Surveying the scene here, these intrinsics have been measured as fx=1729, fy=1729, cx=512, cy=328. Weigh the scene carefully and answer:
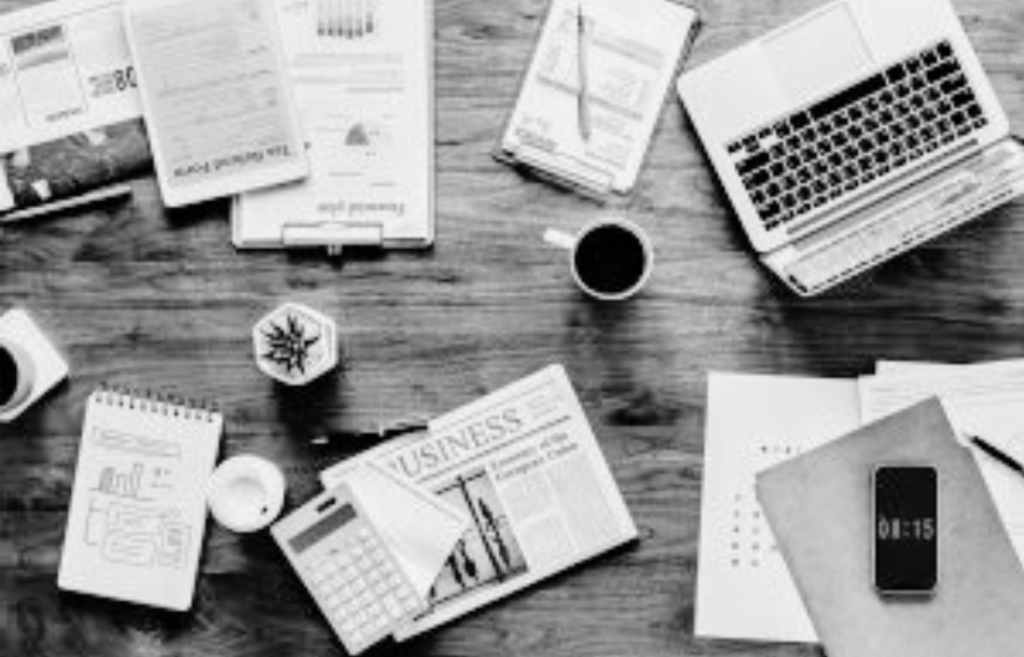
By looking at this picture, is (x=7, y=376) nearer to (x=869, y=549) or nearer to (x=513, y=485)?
(x=513, y=485)

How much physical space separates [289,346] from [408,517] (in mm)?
215

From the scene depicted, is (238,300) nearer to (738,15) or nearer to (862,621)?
(738,15)

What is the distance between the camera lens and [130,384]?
1.82m

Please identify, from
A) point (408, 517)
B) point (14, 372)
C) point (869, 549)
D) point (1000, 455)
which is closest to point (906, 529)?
point (869, 549)

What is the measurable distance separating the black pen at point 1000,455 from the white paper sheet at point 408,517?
53cm

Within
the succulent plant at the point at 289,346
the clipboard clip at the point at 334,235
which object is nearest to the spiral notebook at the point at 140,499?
the succulent plant at the point at 289,346

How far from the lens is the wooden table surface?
177 cm

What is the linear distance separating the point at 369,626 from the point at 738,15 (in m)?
0.73

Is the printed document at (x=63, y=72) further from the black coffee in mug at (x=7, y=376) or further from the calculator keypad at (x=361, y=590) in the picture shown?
the calculator keypad at (x=361, y=590)

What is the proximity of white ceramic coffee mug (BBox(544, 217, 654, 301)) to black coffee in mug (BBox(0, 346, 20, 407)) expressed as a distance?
59 centimetres

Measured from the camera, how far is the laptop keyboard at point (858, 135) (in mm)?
1697

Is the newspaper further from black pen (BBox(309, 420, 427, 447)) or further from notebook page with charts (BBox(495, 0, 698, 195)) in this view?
notebook page with charts (BBox(495, 0, 698, 195))

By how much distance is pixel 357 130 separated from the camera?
5.90 feet

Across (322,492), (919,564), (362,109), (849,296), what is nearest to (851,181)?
(849,296)
